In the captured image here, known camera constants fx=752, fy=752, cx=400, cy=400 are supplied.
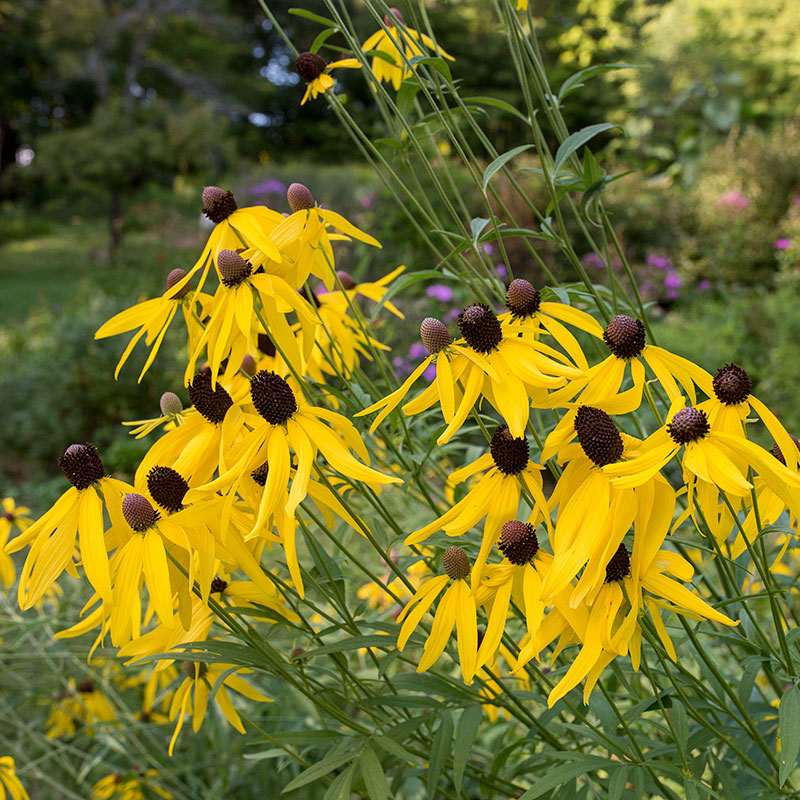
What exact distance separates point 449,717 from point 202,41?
14.1 m

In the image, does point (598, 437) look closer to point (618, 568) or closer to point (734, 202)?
point (618, 568)

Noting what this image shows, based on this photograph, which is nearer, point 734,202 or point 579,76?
point 579,76

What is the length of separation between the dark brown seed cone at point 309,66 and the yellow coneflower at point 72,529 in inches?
22.4

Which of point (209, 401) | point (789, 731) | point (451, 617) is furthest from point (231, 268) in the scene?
point (789, 731)

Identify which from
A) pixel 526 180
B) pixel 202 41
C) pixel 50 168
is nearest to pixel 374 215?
pixel 526 180

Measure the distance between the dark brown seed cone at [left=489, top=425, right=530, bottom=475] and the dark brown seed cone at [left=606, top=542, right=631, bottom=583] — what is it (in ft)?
0.33

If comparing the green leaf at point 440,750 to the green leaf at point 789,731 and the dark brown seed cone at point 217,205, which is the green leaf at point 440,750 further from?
the dark brown seed cone at point 217,205

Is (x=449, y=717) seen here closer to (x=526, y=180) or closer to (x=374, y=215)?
(x=374, y=215)

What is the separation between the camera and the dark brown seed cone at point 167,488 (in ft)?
2.06

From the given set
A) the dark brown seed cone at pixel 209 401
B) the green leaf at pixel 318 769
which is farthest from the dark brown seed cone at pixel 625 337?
the green leaf at pixel 318 769

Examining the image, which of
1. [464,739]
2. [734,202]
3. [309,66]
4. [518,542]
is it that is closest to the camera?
[518,542]

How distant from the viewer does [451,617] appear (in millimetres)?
654

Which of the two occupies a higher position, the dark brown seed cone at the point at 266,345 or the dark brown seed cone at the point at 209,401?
the dark brown seed cone at the point at 209,401

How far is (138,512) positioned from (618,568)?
372 mm
